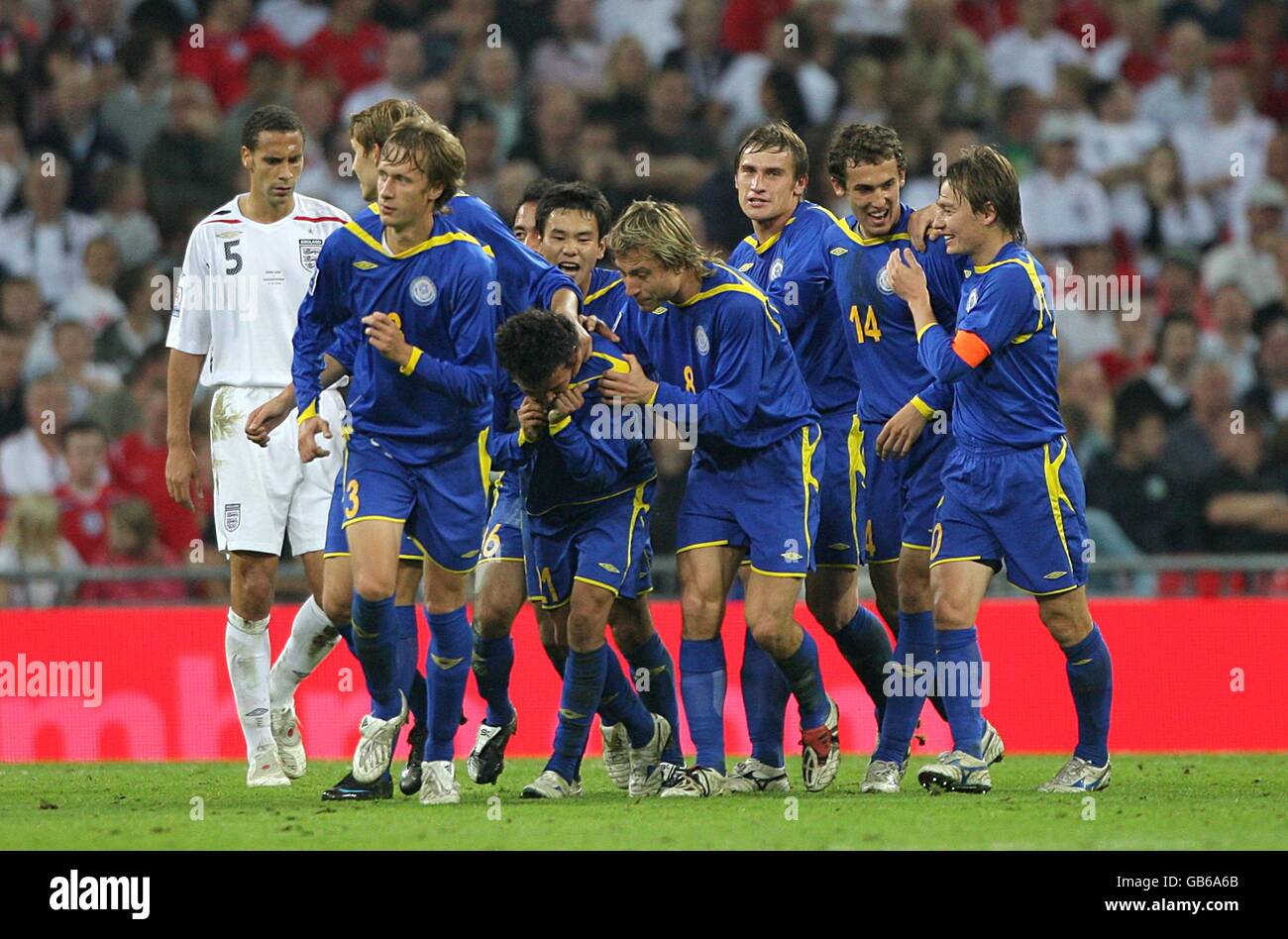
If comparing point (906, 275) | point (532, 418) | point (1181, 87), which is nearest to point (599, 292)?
point (532, 418)

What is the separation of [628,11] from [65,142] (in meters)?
4.32

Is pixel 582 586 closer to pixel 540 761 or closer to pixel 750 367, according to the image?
pixel 750 367

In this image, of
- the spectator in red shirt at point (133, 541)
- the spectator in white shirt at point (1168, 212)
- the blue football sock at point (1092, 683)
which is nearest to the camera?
the blue football sock at point (1092, 683)

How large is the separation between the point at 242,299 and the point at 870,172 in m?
2.60

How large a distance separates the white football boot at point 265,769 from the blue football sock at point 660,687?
150 centimetres

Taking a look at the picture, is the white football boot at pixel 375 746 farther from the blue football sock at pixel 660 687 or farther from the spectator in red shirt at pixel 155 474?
the spectator in red shirt at pixel 155 474

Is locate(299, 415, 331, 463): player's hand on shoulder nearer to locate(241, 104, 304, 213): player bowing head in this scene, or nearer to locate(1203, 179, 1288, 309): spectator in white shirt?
locate(241, 104, 304, 213): player bowing head

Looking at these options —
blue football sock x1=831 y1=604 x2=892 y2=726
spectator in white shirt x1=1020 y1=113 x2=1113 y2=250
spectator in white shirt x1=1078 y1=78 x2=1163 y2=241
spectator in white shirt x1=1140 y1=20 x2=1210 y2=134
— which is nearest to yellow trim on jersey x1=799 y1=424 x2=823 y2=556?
blue football sock x1=831 y1=604 x2=892 y2=726

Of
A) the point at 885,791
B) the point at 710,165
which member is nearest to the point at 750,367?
the point at 885,791

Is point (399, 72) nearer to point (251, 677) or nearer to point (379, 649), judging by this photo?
point (251, 677)

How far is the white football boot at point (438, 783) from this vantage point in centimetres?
700

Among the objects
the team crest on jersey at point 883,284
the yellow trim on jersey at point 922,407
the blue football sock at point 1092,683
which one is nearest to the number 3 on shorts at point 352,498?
the yellow trim on jersey at point 922,407

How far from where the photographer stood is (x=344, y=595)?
734cm

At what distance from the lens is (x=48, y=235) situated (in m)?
13.5
